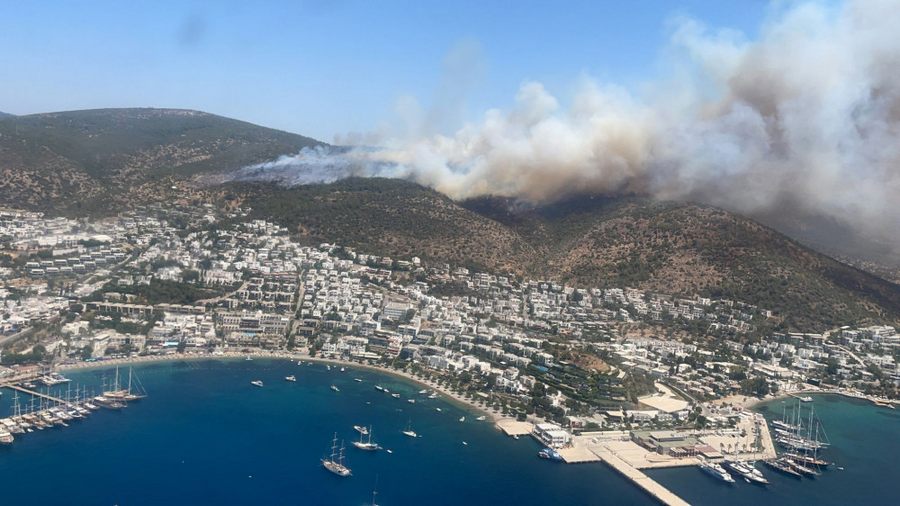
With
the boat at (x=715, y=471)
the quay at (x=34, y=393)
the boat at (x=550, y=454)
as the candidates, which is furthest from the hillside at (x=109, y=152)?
the boat at (x=715, y=471)

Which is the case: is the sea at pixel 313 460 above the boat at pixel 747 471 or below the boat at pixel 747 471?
below

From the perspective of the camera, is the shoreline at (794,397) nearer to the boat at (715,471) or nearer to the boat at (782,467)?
the boat at (782,467)

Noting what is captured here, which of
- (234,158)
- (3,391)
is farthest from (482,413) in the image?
(234,158)

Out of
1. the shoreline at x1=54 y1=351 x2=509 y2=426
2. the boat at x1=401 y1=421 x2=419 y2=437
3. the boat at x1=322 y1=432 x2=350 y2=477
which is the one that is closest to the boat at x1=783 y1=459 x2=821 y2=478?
the shoreline at x1=54 y1=351 x2=509 y2=426

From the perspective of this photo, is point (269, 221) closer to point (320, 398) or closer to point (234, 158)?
point (234, 158)

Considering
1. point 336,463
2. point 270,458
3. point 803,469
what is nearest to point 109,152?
point 270,458

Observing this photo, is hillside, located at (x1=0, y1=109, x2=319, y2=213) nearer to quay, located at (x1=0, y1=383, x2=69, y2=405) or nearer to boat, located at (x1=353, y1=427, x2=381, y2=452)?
quay, located at (x1=0, y1=383, x2=69, y2=405)
